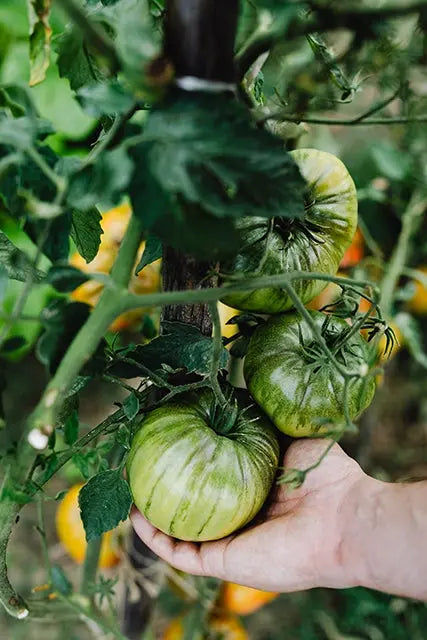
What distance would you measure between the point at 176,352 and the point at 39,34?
283 millimetres

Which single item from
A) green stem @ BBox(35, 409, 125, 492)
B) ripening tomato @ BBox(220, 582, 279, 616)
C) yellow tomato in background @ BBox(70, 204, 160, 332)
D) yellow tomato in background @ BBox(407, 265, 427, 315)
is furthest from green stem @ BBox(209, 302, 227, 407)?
yellow tomato in background @ BBox(407, 265, 427, 315)

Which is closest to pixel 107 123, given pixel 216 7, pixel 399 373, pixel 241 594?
pixel 216 7

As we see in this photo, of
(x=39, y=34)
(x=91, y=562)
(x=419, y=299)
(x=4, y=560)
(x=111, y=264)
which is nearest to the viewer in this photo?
(x=39, y=34)

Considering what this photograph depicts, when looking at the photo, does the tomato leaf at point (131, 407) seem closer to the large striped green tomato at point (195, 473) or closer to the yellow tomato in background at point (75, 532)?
the large striped green tomato at point (195, 473)

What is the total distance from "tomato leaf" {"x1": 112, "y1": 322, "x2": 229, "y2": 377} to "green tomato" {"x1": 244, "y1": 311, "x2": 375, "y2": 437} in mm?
65

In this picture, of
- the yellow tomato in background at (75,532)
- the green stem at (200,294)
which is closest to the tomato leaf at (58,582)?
the yellow tomato in background at (75,532)

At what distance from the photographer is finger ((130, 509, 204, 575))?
69cm

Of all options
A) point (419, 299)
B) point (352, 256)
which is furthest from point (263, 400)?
point (419, 299)

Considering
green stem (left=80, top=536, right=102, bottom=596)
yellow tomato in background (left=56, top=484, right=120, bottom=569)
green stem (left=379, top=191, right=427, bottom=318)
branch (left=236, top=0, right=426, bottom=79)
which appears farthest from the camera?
green stem (left=379, top=191, right=427, bottom=318)

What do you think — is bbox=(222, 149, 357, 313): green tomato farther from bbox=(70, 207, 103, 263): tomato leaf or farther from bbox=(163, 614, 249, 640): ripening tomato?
bbox=(163, 614, 249, 640): ripening tomato

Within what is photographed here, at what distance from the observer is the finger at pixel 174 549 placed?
685 mm

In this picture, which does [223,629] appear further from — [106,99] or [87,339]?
[106,99]

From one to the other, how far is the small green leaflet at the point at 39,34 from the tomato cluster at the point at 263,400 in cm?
22

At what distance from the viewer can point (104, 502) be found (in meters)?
0.62
